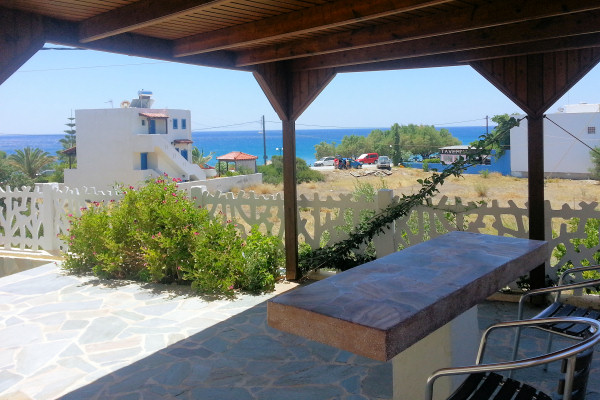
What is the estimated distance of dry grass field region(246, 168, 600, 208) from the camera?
84.6 feet

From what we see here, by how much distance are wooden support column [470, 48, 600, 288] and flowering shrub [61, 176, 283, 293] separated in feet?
9.03

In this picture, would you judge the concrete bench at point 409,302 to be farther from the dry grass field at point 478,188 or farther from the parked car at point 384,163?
the parked car at point 384,163

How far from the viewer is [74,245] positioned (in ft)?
21.5

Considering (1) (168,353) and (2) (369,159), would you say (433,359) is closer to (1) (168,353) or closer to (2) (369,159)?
(1) (168,353)

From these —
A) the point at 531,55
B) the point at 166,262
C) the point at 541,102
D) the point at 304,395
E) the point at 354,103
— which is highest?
the point at 354,103

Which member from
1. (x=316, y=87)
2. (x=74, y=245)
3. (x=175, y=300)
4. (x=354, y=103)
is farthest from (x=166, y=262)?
(x=354, y=103)

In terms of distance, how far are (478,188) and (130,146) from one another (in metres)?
22.3

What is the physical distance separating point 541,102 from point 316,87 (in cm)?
228

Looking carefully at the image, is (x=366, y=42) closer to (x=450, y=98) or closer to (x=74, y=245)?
(x=74, y=245)

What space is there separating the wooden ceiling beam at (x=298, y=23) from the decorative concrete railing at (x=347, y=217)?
7.66 ft

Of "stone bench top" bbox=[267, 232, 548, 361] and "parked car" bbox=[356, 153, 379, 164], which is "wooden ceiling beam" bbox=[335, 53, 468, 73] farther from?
"parked car" bbox=[356, 153, 379, 164]

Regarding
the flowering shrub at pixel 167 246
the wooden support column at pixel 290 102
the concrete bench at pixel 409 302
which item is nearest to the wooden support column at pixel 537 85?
the wooden support column at pixel 290 102

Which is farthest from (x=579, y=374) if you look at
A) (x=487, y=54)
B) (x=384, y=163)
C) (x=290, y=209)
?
(x=384, y=163)

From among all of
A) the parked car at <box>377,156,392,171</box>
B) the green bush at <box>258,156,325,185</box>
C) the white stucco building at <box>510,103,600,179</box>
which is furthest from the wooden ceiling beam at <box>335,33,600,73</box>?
the parked car at <box>377,156,392,171</box>
